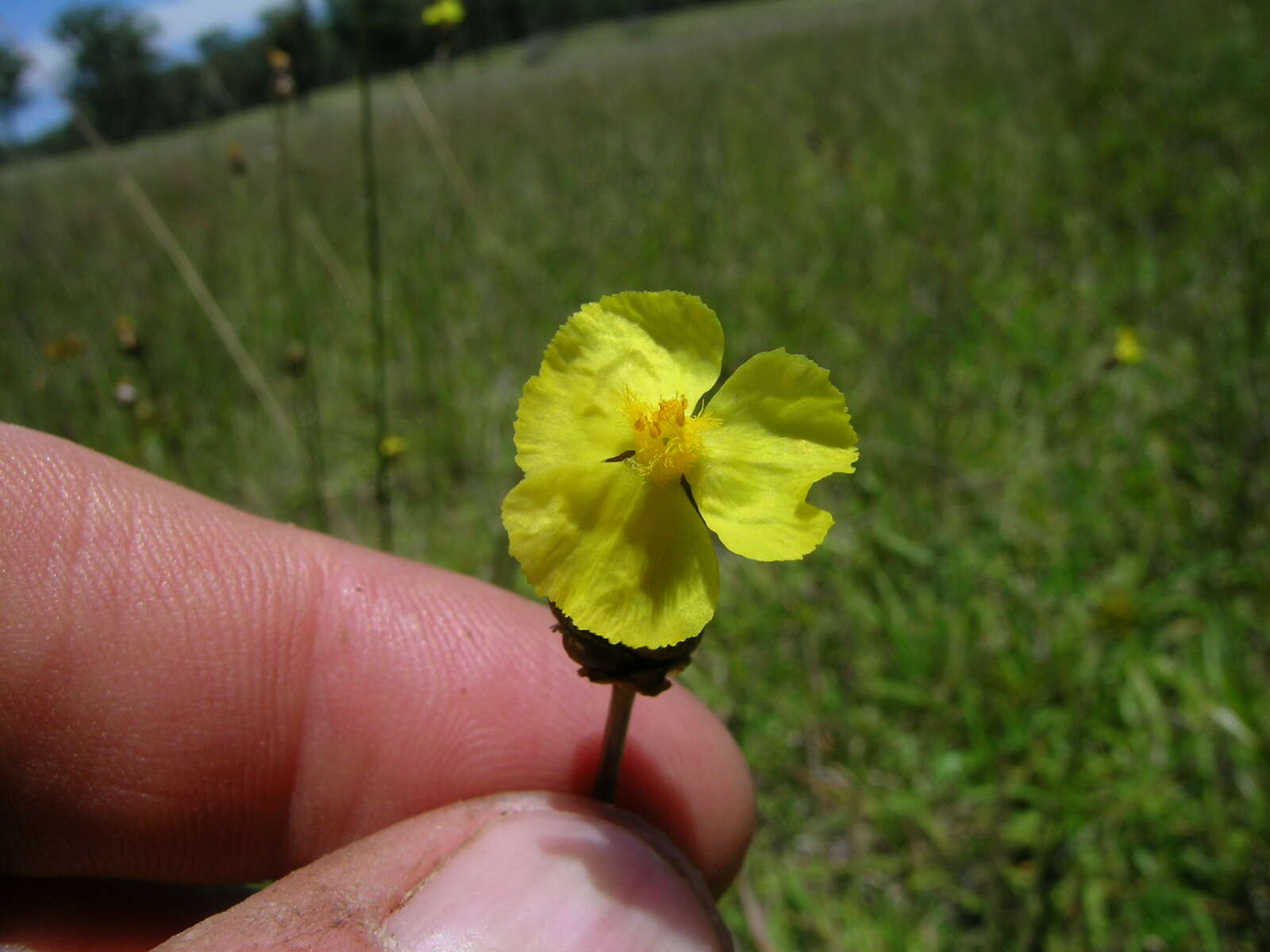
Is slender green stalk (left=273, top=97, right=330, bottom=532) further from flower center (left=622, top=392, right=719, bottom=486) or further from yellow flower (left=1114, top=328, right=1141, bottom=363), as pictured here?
yellow flower (left=1114, top=328, right=1141, bottom=363)

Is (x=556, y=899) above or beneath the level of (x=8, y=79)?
beneath

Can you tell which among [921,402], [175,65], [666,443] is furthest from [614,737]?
[175,65]

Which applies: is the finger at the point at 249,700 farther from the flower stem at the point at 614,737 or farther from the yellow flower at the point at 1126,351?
the yellow flower at the point at 1126,351

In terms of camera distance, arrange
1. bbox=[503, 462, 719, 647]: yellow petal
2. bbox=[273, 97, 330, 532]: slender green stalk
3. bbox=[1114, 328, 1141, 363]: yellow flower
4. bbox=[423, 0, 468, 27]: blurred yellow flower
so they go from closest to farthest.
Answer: bbox=[503, 462, 719, 647]: yellow petal, bbox=[273, 97, 330, 532]: slender green stalk, bbox=[423, 0, 468, 27]: blurred yellow flower, bbox=[1114, 328, 1141, 363]: yellow flower

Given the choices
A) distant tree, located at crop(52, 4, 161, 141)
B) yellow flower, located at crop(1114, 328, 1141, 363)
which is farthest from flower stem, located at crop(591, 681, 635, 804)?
distant tree, located at crop(52, 4, 161, 141)

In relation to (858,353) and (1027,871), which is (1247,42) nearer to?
(858,353)

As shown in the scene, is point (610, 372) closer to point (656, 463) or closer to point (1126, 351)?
point (656, 463)
